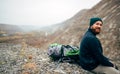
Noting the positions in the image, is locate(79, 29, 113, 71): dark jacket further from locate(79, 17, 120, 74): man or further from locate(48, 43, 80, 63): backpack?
locate(48, 43, 80, 63): backpack

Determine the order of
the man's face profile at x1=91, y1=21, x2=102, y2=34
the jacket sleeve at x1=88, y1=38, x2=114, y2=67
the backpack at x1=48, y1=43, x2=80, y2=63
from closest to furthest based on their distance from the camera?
the jacket sleeve at x1=88, y1=38, x2=114, y2=67 → the man's face profile at x1=91, y1=21, x2=102, y2=34 → the backpack at x1=48, y1=43, x2=80, y2=63

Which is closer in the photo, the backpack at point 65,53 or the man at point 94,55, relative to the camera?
the man at point 94,55

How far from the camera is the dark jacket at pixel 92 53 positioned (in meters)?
8.07

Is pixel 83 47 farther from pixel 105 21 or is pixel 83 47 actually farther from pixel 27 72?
pixel 105 21

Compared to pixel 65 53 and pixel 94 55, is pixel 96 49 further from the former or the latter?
pixel 65 53

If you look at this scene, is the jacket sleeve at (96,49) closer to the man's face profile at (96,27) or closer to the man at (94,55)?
the man at (94,55)

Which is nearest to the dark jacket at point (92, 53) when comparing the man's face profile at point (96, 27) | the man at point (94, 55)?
the man at point (94, 55)

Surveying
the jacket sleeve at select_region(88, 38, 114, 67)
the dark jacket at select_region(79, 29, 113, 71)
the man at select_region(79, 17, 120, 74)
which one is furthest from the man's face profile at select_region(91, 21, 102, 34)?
the jacket sleeve at select_region(88, 38, 114, 67)

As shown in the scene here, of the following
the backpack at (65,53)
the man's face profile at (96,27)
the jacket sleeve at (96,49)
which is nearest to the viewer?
the jacket sleeve at (96,49)

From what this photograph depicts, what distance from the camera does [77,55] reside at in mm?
A: 9867

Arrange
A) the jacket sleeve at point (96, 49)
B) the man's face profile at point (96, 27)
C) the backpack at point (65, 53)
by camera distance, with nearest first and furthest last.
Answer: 1. the jacket sleeve at point (96, 49)
2. the man's face profile at point (96, 27)
3. the backpack at point (65, 53)

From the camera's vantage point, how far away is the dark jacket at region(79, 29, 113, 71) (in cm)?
807

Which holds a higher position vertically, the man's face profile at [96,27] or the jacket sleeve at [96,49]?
the man's face profile at [96,27]

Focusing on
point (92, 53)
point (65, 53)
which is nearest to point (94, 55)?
point (92, 53)
